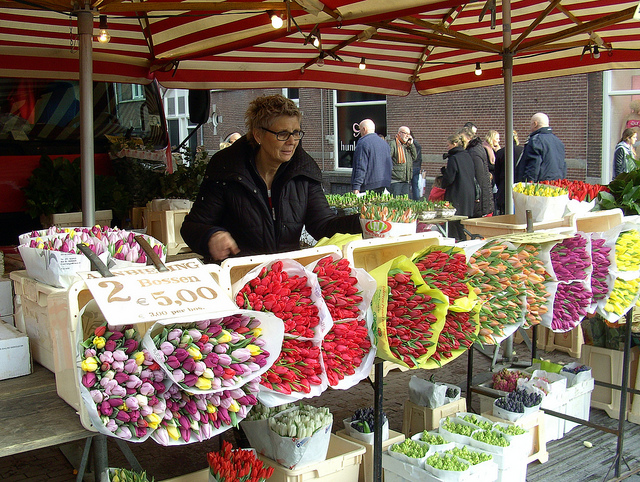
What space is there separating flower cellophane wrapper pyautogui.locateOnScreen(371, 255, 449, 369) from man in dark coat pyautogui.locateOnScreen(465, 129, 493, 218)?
5.59 m

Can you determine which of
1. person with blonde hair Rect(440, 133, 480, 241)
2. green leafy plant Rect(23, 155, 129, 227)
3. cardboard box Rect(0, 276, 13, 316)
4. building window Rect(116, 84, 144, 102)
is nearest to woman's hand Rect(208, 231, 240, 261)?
cardboard box Rect(0, 276, 13, 316)

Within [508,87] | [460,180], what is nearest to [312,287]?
[508,87]

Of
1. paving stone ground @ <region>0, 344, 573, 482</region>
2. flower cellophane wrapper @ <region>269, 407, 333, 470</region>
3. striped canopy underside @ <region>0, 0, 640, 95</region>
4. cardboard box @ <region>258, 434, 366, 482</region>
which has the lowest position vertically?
paving stone ground @ <region>0, 344, 573, 482</region>

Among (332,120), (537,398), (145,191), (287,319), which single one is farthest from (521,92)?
(287,319)

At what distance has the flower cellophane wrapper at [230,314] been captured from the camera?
1633mm

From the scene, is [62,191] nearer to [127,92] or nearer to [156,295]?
[127,92]

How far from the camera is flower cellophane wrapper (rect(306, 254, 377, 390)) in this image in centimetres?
211

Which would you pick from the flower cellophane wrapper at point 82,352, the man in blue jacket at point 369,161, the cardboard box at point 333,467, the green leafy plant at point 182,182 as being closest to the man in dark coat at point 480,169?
the man in blue jacket at point 369,161

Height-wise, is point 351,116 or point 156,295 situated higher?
point 351,116

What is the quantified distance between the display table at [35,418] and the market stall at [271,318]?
6 cm

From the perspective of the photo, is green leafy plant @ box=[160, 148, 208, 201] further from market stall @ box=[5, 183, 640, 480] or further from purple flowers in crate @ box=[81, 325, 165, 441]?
purple flowers in crate @ box=[81, 325, 165, 441]

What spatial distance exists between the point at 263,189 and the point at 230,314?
1.38 metres

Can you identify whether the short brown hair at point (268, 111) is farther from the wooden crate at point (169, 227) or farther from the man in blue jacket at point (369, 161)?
the man in blue jacket at point (369, 161)

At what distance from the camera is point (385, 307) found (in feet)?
7.00
